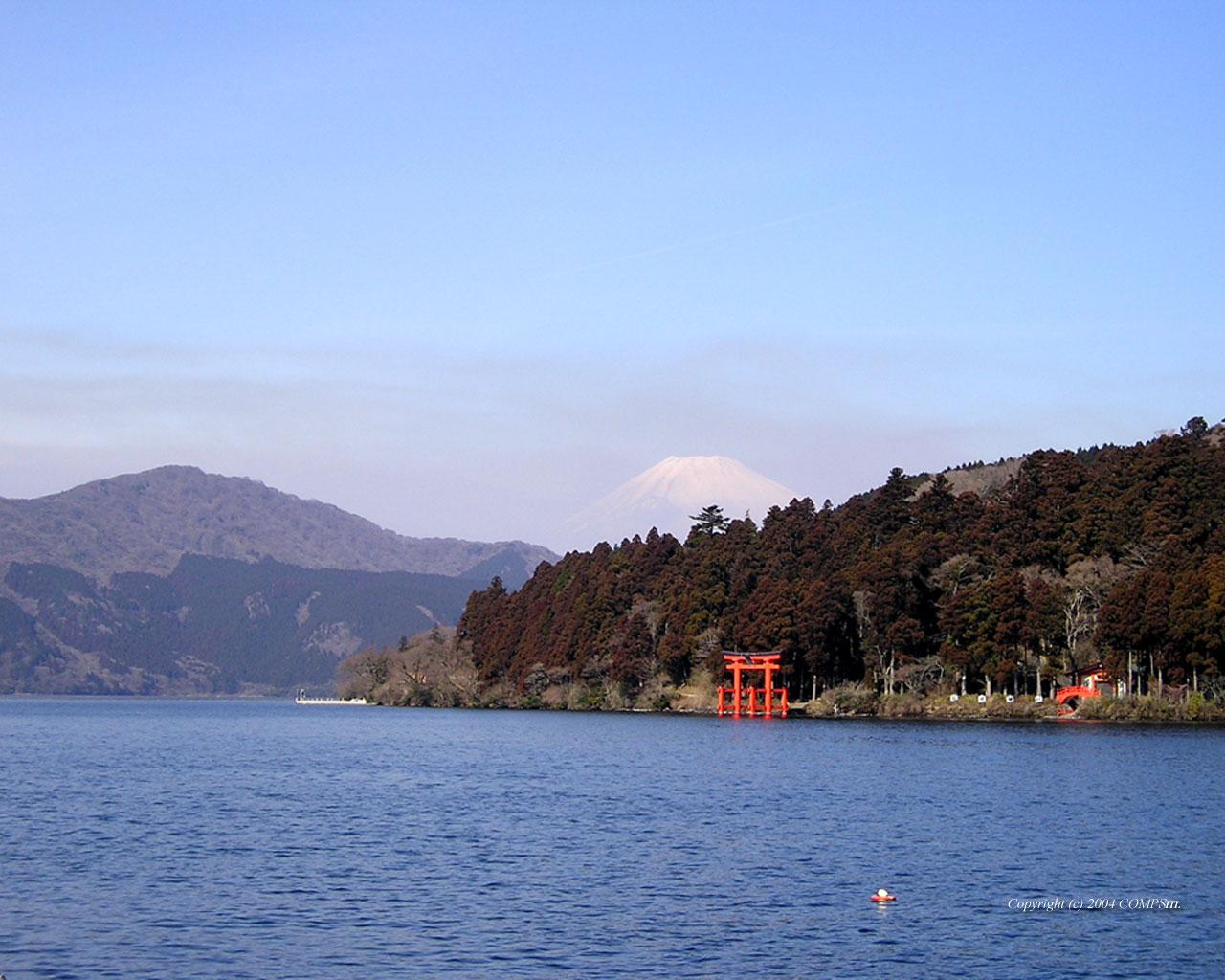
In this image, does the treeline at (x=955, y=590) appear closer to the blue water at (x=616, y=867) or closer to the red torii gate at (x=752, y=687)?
the red torii gate at (x=752, y=687)

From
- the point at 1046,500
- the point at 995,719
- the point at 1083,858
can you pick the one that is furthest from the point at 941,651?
the point at 1083,858

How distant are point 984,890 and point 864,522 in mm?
95131

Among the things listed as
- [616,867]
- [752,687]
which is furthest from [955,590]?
[616,867]

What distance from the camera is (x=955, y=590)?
104 metres

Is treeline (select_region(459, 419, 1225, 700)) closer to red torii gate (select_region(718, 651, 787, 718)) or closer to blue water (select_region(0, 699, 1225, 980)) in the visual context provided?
red torii gate (select_region(718, 651, 787, 718))

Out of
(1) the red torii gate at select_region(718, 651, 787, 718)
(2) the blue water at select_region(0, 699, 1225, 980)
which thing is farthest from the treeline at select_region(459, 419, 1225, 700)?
(2) the blue water at select_region(0, 699, 1225, 980)

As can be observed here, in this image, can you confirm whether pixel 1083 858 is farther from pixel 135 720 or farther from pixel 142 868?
pixel 135 720

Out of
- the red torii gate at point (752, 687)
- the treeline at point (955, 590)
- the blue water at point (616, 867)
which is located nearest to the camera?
the blue water at point (616, 867)

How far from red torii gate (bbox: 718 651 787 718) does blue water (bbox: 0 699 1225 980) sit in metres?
46.2

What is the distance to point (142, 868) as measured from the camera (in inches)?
1225

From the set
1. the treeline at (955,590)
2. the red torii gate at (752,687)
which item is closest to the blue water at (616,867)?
the treeline at (955,590)

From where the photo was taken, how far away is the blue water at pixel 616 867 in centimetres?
2309

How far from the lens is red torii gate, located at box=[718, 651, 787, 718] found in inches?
4321

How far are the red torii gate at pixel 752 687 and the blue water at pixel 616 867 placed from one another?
46.2 meters
